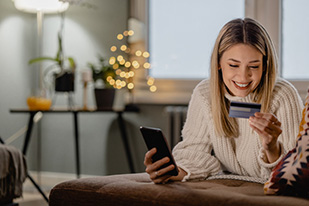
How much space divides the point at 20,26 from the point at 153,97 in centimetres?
114

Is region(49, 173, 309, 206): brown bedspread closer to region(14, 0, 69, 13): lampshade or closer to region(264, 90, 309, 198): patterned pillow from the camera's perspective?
region(264, 90, 309, 198): patterned pillow

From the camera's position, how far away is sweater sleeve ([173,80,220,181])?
1629 millimetres

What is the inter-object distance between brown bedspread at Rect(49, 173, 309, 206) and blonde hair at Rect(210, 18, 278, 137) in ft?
0.68

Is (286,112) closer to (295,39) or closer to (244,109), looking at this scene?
(244,109)

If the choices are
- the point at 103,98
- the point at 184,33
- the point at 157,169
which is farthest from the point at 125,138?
the point at 157,169

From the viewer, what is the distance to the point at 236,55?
155 centimetres

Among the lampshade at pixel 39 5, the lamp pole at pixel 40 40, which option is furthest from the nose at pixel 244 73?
the lampshade at pixel 39 5

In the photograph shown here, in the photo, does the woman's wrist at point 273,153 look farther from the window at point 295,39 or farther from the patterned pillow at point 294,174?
the window at point 295,39

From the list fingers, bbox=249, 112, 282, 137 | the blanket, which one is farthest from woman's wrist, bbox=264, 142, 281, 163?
the blanket

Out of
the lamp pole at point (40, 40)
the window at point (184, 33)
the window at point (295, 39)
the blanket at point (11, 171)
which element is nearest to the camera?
the blanket at point (11, 171)

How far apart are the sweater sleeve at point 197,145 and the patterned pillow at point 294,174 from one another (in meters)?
0.34

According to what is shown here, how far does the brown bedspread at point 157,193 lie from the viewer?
1.20 meters

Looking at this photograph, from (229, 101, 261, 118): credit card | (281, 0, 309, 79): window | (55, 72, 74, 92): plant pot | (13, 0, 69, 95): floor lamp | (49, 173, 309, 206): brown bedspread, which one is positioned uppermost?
(13, 0, 69, 95): floor lamp

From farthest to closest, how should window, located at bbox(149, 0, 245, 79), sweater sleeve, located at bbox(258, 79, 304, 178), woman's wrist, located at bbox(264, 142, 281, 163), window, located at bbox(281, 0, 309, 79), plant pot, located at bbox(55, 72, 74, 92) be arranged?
window, located at bbox(149, 0, 245, 79)
plant pot, located at bbox(55, 72, 74, 92)
window, located at bbox(281, 0, 309, 79)
sweater sleeve, located at bbox(258, 79, 304, 178)
woman's wrist, located at bbox(264, 142, 281, 163)
